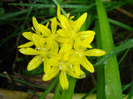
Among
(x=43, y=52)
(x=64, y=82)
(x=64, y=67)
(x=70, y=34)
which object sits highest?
(x=70, y=34)

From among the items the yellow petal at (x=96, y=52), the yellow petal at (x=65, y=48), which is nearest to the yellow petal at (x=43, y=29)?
the yellow petal at (x=65, y=48)

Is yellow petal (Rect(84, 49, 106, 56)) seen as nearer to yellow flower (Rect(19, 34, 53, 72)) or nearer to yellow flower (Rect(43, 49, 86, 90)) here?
yellow flower (Rect(43, 49, 86, 90))

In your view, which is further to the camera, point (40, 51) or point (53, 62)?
point (40, 51)

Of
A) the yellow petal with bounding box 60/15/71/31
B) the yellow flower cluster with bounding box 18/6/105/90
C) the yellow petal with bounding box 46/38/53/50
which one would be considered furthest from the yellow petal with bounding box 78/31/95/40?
the yellow petal with bounding box 46/38/53/50

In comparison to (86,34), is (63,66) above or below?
below

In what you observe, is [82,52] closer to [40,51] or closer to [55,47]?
[55,47]

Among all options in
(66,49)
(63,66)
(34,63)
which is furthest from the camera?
(34,63)

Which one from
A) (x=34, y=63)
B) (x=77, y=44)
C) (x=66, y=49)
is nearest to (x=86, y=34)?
(x=77, y=44)

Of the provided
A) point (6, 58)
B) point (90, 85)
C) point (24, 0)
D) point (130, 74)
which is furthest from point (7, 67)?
point (130, 74)

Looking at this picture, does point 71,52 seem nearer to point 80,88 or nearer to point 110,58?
point 110,58
